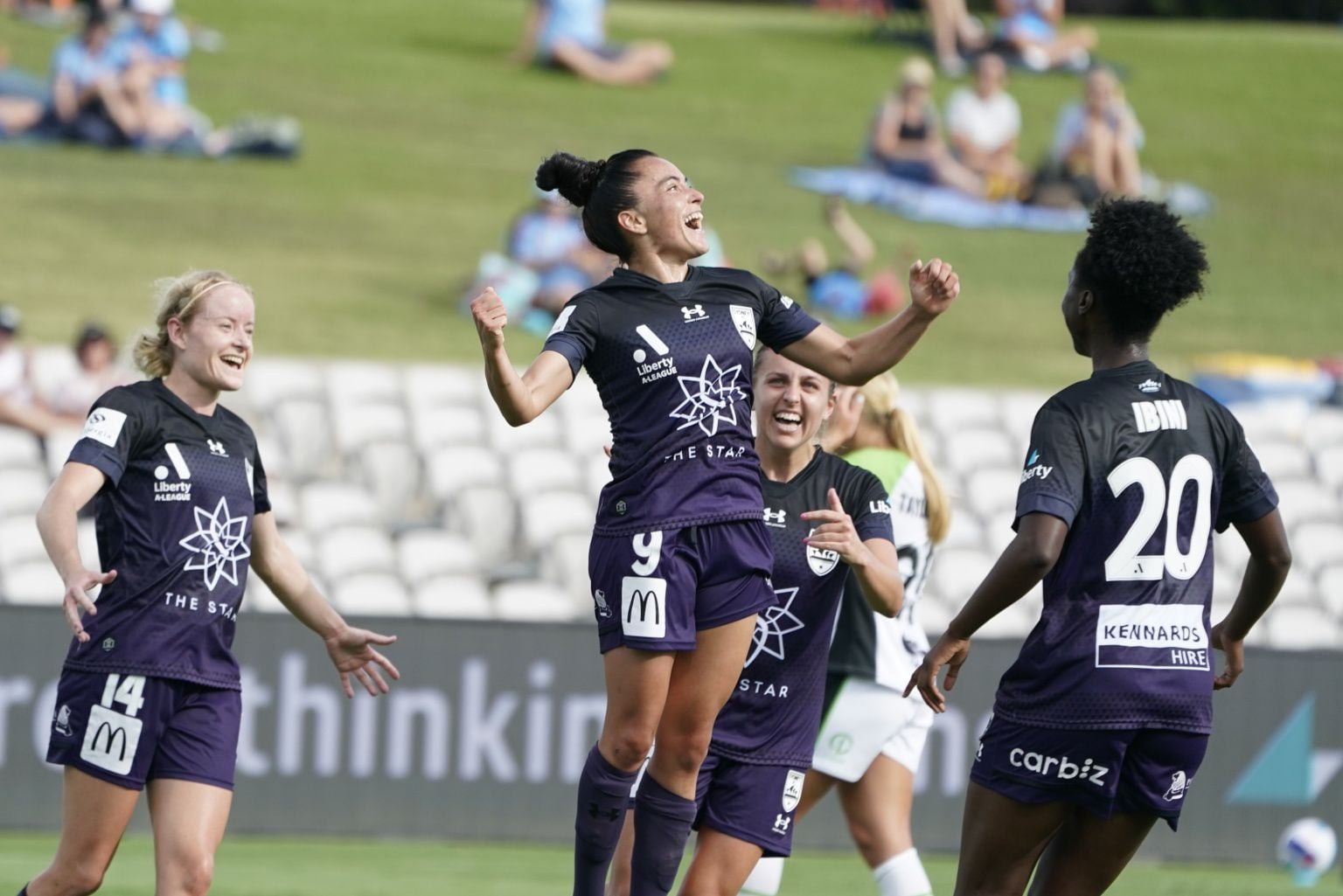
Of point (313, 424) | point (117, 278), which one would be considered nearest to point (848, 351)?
point (313, 424)

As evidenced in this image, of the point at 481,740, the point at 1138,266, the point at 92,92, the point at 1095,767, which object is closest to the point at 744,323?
the point at 1138,266

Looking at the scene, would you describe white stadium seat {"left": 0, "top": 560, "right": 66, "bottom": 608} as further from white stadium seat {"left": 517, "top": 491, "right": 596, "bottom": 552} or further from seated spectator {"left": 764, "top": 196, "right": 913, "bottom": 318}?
seated spectator {"left": 764, "top": 196, "right": 913, "bottom": 318}

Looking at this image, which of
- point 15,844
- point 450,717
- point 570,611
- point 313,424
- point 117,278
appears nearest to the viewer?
point 15,844

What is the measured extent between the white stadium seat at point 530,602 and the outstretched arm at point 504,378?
19.6 ft

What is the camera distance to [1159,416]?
441 cm

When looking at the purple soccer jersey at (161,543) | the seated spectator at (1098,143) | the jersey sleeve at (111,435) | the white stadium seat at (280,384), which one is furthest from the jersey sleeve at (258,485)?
the seated spectator at (1098,143)

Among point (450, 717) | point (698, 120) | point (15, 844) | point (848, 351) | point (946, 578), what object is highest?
point (698, 120)

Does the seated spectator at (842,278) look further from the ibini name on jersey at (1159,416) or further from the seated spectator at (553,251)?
the ibini name on jersey at (1159,416)

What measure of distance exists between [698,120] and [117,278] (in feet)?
24.9

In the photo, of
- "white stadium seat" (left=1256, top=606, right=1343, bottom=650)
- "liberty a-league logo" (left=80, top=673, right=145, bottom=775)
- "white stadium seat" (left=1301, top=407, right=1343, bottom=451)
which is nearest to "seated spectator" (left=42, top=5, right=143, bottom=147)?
"white stadium seat" (left=1301, top=407, right=1343, bottom=451)

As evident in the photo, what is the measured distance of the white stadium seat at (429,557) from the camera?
414 inches

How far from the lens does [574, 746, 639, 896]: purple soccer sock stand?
14.9 ft

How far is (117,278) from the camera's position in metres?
16.7

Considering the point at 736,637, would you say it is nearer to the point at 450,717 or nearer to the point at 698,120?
the point at 450,717
